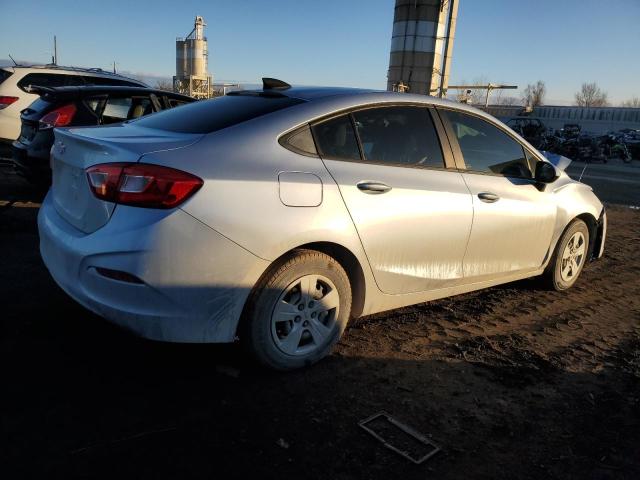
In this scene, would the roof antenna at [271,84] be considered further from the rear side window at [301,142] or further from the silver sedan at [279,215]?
the rear side window at [301,142]

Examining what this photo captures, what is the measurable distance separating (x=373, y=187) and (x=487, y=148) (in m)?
1.39

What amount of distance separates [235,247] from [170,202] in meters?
0.38

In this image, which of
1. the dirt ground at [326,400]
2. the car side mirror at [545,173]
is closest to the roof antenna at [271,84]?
the dirt ground at [326,400]

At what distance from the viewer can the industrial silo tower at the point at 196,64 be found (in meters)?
55.7

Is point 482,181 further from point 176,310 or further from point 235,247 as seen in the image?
point 176,310

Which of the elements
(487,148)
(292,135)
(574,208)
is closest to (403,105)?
Answer: (487,148)

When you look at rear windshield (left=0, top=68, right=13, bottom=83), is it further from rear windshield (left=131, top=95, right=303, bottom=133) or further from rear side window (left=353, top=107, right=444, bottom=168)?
rear side window (left=353, top=107, right=444, bottom=168)

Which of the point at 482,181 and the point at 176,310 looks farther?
the point at 482,181

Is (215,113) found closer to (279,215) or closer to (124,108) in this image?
(279,215)

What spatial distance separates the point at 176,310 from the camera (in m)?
2.58

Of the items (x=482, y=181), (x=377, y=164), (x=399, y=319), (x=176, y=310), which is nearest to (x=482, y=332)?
(x=399, y=319)

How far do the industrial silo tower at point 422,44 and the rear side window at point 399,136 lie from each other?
22.1 meters

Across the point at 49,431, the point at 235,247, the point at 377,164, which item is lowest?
the point at 49,431

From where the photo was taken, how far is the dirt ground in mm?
2295
